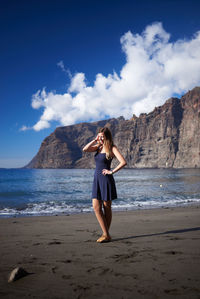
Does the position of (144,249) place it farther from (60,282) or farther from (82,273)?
(60,282)

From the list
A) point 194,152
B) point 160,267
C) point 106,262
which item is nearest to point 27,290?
point 106,262

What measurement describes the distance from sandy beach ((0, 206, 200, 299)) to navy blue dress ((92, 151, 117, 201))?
39.8 inches

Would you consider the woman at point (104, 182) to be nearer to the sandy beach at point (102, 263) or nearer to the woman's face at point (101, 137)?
the woman's face at point (101, 137)

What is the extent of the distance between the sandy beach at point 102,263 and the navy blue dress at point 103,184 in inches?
39.8

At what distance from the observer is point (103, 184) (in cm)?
473

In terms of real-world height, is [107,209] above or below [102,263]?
above

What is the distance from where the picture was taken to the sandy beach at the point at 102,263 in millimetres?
2566

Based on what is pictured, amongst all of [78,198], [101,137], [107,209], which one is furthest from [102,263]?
[78,198]

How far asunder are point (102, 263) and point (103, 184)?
5.43ft

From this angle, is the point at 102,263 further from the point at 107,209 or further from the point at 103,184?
the point at 103,184

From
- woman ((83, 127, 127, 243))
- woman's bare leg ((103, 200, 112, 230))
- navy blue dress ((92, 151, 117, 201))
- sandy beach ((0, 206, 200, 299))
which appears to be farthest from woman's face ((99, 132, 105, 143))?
sandy beach ((0, 206, 200, 299))

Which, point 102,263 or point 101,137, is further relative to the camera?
point 101,137

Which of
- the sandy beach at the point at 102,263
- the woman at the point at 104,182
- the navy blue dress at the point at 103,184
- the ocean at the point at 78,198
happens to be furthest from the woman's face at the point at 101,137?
the ocean at the point at 78,198

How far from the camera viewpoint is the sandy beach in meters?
2.57
